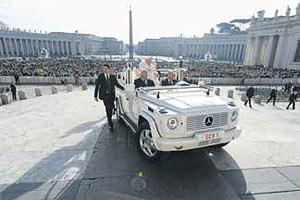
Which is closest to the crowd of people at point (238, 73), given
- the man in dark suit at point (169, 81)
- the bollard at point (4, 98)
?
the man in dark suit at point (169, 81)

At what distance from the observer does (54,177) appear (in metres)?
3.43

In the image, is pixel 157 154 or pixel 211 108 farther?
pixel 157 154

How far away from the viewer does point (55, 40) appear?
10181 cm

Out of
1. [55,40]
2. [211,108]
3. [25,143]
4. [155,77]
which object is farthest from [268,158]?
[55,40]

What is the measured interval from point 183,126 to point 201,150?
5.47 feet

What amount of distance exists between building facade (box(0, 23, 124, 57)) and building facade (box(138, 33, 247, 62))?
53635 millimetres

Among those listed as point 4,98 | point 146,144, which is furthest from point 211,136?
point 4,98

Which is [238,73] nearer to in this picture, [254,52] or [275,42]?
[275,42]

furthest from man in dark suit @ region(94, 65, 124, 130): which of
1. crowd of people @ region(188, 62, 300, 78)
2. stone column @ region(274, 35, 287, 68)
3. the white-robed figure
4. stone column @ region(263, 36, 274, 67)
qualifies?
stone column @ region(263, 36, 274, 67)

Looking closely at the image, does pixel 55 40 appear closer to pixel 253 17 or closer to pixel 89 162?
pixel 253 17

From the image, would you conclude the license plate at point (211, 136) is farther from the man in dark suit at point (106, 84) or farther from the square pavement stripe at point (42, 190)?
the man in dark suit at point (106, 84)

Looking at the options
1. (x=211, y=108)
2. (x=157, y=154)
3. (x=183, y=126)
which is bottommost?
Answer: (x=157, y=154)

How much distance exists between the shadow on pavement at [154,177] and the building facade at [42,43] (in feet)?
335

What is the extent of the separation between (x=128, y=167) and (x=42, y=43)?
385 feet
